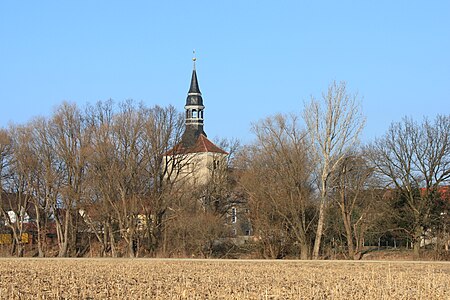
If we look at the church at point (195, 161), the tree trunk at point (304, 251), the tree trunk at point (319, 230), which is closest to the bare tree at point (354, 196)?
the tree trunk at point (319, 230)

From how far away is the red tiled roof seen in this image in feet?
211

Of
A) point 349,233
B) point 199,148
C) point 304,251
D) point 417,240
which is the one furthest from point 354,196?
point 199,148

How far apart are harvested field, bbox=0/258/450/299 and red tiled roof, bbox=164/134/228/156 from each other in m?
29.8

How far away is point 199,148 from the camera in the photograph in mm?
76250

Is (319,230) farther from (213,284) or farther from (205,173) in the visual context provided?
(213,284)

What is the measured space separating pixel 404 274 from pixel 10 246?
42.5 metres

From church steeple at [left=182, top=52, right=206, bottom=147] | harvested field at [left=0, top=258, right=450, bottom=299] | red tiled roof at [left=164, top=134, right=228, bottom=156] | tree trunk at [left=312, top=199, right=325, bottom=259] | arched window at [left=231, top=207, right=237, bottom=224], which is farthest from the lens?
church steeple at [left=182, top=52, right=206, bottom=147]

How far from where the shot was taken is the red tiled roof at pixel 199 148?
6441 centimetres

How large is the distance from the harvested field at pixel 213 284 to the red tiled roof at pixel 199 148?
29.8 metres

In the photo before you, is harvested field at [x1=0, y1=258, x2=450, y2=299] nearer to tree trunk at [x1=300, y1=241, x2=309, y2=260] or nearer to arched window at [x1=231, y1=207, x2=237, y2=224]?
tree trunk at [x1=300, y1=241, x2=309, y2=260]

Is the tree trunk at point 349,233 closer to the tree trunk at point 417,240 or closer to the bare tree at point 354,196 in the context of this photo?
the bare tree at point 354,196

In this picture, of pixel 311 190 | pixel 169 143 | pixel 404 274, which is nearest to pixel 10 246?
pixel 169 143


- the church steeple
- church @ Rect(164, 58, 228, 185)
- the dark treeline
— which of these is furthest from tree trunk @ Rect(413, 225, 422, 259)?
the church steeple

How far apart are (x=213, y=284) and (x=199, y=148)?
50.4m
